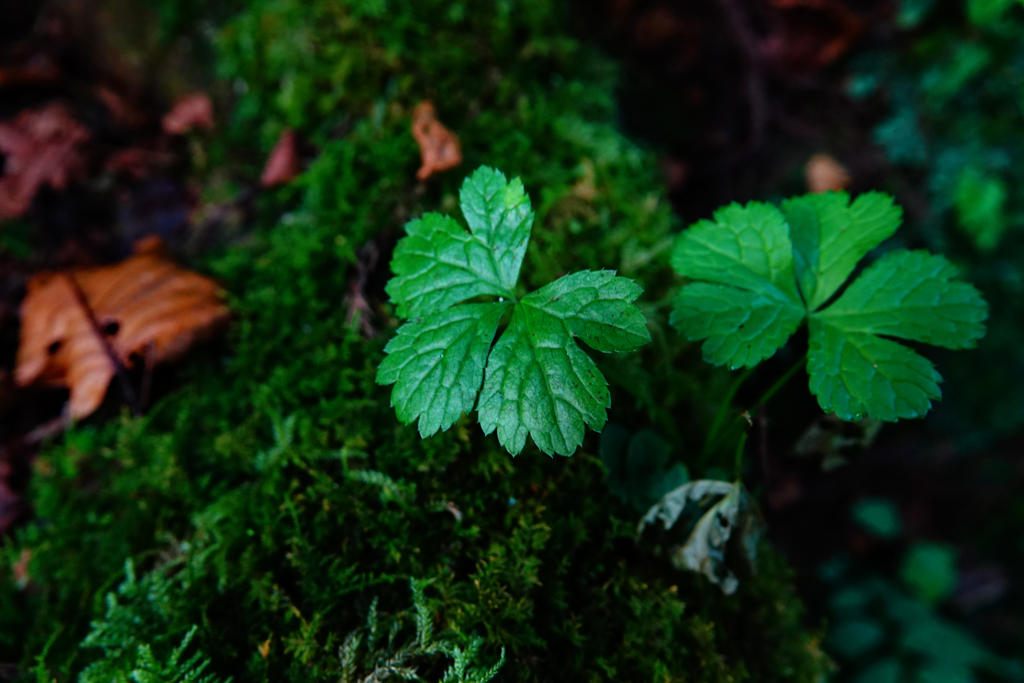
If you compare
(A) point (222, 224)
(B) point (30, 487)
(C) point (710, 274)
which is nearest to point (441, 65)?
(A) point (222, 224)

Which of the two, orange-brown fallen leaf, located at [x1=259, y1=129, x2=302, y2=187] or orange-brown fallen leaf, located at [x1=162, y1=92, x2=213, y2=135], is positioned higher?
orange-brown fallen leaf, located at [x1=162, y1=92, x2=213, y2=135]

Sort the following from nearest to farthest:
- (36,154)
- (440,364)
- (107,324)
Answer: (440,364)
(107,324)
(36,154)

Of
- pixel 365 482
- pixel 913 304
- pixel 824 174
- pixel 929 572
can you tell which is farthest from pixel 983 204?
pixel 365 482

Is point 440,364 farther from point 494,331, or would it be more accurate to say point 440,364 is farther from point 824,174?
point 824,174

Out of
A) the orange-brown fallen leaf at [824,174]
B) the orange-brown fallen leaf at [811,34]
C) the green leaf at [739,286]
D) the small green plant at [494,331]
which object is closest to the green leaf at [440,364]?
the small green plant at [494,331]

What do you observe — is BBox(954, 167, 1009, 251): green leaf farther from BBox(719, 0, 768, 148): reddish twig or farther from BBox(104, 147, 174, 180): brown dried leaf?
BBox(104, 147, 174, 180): brown dried leaf

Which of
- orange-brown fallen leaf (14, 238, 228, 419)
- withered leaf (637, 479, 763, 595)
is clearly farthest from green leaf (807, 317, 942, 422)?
orange-brown fallen leaf (14, 238, 228, 419)
